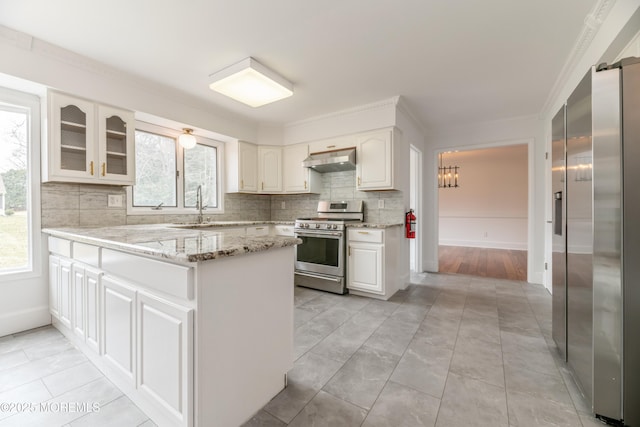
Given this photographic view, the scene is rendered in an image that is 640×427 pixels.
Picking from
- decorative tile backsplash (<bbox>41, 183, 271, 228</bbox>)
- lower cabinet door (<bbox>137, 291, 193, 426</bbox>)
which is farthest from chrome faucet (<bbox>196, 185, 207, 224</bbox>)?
lower cabinet door (<bbox>137, 291, 193, 426</bbox>)

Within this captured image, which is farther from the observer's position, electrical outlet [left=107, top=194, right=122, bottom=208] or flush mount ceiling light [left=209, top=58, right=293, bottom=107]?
electrical outlet [left=107, top=194, right=122, bottom=208]

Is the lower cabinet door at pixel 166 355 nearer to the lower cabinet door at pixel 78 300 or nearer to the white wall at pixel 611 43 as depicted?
the lower cabinet door at pixel 78 300

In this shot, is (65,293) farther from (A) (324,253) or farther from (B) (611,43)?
(B) (611,43)

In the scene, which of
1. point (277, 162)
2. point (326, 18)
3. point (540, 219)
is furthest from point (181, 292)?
point (540, 219)

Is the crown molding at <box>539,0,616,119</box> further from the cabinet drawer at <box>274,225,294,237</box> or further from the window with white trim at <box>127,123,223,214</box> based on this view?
the window with white trim at <box>127,123,223,214</box>

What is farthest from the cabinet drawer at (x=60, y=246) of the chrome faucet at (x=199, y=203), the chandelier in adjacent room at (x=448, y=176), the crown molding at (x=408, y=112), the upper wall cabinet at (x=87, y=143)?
the chandelier in adjacent room at (x=448, y=176)

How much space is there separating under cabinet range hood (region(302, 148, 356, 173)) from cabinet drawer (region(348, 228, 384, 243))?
0.94 meters

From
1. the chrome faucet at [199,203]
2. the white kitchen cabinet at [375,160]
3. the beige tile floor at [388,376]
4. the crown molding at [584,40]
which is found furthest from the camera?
the chrome faucet at [199,203]

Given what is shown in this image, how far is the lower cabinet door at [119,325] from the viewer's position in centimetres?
137

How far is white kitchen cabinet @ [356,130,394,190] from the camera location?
336 cm

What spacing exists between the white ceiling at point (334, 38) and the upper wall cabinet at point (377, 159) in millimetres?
573

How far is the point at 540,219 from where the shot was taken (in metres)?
3.80

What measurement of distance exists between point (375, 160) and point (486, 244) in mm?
5712

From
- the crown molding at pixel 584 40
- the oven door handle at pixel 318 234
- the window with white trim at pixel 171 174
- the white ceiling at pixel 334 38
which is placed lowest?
the oven door handle at pixel 318 234
